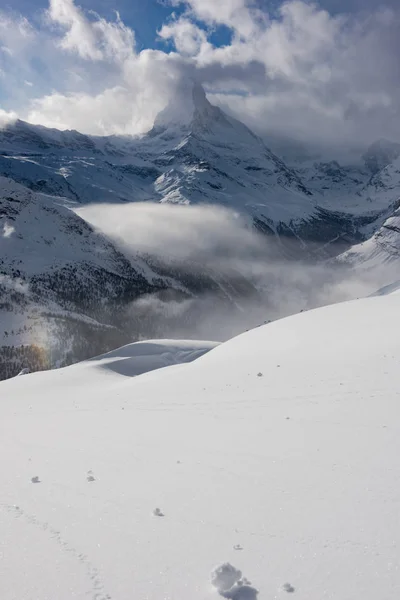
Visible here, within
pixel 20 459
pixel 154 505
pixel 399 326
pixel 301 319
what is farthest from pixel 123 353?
pixel 154 505

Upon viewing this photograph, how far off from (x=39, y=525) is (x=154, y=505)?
1.87 m

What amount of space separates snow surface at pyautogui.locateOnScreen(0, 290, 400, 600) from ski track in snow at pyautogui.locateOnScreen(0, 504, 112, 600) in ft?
0.08

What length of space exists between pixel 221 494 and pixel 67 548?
263cm

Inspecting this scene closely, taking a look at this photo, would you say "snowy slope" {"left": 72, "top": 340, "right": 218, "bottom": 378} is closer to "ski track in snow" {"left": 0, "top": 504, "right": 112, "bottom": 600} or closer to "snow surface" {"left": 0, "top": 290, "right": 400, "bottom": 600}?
"snow surface" {"left": 0, "top": 290, "right": 400, "bottom": 600}

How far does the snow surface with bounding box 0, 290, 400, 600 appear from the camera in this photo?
512 cm

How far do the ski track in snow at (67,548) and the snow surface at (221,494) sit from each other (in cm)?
2

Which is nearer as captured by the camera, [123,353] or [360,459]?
[360,459]

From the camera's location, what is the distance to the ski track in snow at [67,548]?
5113 millimetres

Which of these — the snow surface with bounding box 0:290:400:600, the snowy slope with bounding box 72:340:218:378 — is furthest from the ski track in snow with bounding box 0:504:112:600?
the snowy slope with bounding box 72:340:218:378

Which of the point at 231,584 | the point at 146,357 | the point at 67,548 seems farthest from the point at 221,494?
the point at 146,357

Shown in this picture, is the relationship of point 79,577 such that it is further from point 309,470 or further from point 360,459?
point 360,459

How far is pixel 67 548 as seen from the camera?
6152 mm

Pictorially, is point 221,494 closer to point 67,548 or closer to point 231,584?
point 231,584

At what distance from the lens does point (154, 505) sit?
741 centimetres
